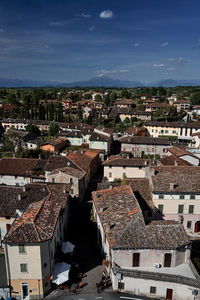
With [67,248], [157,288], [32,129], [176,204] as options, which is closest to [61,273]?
[67,248]

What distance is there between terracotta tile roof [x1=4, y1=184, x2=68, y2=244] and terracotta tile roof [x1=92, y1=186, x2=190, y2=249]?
602 cm

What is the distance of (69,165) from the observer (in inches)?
1881

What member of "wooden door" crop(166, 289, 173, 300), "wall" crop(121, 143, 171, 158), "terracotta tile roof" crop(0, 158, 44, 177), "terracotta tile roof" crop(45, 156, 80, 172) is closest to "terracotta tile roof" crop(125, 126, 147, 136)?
"wall" crop(121, 143, 171, 158)

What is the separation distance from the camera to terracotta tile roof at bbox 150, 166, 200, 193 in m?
33.7

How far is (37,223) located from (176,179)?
2162 cm

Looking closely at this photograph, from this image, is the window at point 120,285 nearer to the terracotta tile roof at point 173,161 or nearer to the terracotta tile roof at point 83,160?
the terracotta tile roof at point 83,160

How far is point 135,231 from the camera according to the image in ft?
81.8

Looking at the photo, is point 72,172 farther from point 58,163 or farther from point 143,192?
point 143,192

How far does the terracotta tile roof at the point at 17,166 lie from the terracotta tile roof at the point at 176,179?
27.6m

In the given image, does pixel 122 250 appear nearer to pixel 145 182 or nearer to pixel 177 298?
pixel 177 298

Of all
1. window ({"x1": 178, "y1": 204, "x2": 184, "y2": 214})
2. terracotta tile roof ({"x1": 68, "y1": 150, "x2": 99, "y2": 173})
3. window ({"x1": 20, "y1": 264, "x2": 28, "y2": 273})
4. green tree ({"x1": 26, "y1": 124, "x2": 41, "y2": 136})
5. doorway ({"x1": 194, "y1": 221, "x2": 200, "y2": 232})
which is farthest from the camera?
green tree ({"x1": 26, "y1": 124, "x2": 41, "y2": 136})

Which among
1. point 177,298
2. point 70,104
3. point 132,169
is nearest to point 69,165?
point 132,169

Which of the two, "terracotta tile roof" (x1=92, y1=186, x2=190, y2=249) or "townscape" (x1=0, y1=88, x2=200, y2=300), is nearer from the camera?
"townscape" (x1=0, y1=88, x2=200, y2=300)

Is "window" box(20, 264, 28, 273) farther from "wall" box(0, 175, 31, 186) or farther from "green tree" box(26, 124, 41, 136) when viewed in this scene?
"green tree" box(26, 124, 41, 136)
